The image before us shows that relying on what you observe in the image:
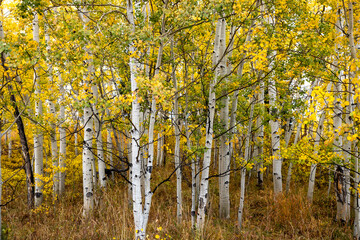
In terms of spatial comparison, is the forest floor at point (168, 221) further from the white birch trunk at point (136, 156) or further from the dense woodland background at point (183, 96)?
the white birch trunk at point (136, 156)

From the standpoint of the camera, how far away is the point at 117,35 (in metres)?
3.55

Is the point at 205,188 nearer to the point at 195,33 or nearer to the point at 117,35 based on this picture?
the point at 117,35

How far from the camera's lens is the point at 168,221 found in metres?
5.97

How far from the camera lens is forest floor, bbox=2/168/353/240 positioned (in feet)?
16.2

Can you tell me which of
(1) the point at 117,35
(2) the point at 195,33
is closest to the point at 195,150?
(1) the point at 117,35

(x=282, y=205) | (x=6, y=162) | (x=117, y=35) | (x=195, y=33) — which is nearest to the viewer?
(x=117, y=35)

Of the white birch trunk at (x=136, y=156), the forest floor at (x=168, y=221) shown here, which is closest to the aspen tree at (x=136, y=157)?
the white birch trunk at (x=136, y=156)

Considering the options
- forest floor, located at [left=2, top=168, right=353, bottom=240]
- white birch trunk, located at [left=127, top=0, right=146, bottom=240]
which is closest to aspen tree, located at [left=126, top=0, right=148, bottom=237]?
white birch trunk, located at [left=127, top=0, right=146, bottom=240]

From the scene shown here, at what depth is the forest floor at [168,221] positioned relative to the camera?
4.95 meters

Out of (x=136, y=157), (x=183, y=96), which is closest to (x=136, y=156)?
(x=136, y=157)

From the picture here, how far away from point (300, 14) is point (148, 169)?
4683 millimetres

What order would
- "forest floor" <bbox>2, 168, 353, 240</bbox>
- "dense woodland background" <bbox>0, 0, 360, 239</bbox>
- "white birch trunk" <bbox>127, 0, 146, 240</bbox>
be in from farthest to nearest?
"forest floor" <bbox>2, 168, 353, 240</bbox> < "white birch trunk" <bbox>127, 0, 146, 240</bbox> < "dense woodland background" <bbox>0, 0, 360, 239</bbox>

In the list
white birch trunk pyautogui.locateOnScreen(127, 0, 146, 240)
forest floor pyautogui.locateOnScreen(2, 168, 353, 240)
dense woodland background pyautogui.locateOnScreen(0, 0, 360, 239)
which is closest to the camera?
dense woodland background pyautogui.locateOnScreen(0, 0, 360, 239)

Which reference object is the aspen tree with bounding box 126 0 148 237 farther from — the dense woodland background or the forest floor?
the forest floor
